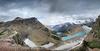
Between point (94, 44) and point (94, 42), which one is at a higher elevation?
point (94, 42)

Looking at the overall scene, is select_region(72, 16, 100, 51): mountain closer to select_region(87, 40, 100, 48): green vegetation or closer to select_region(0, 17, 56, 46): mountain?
select_region(87, 40, 100, 48): green vegetation

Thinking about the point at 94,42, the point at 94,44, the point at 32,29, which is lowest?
the point at 94,44

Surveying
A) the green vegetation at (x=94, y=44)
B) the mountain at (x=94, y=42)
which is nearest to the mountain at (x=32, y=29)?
the mountain at (x=94, y=42)

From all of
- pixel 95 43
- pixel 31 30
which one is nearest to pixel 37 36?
pixel 31 30

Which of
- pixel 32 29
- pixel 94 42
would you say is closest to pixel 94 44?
pixel 94 42

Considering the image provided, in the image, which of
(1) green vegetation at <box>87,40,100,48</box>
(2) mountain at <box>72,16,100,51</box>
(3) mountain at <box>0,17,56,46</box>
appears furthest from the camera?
(3) mountain at <box>0,17,56,46</box>

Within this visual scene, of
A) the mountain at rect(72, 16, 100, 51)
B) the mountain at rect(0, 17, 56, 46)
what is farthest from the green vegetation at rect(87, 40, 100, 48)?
the mountain at rect(0, 17, 56, 46)

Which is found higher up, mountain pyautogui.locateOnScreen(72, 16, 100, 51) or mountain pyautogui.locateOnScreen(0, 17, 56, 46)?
mountain pyautogui.locateOnScreen(0, 17, 56, 46)

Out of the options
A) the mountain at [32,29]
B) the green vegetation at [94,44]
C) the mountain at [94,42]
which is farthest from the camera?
the mountain at [32,29]

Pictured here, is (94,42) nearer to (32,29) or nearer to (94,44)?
(94,44)

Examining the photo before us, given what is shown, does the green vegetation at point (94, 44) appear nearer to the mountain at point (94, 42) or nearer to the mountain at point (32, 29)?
the mountain at point (94, 42)

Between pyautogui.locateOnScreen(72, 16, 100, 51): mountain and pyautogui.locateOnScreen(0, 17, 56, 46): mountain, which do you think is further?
pyautogui.locateOnScreen(0, 17, 56, 46): mountain

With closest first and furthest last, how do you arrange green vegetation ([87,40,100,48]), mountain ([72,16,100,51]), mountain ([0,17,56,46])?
green vegetation ([87,40,100,48]) < mountain ([72,16,100,51]) < mountain ([0,17,56,46])
